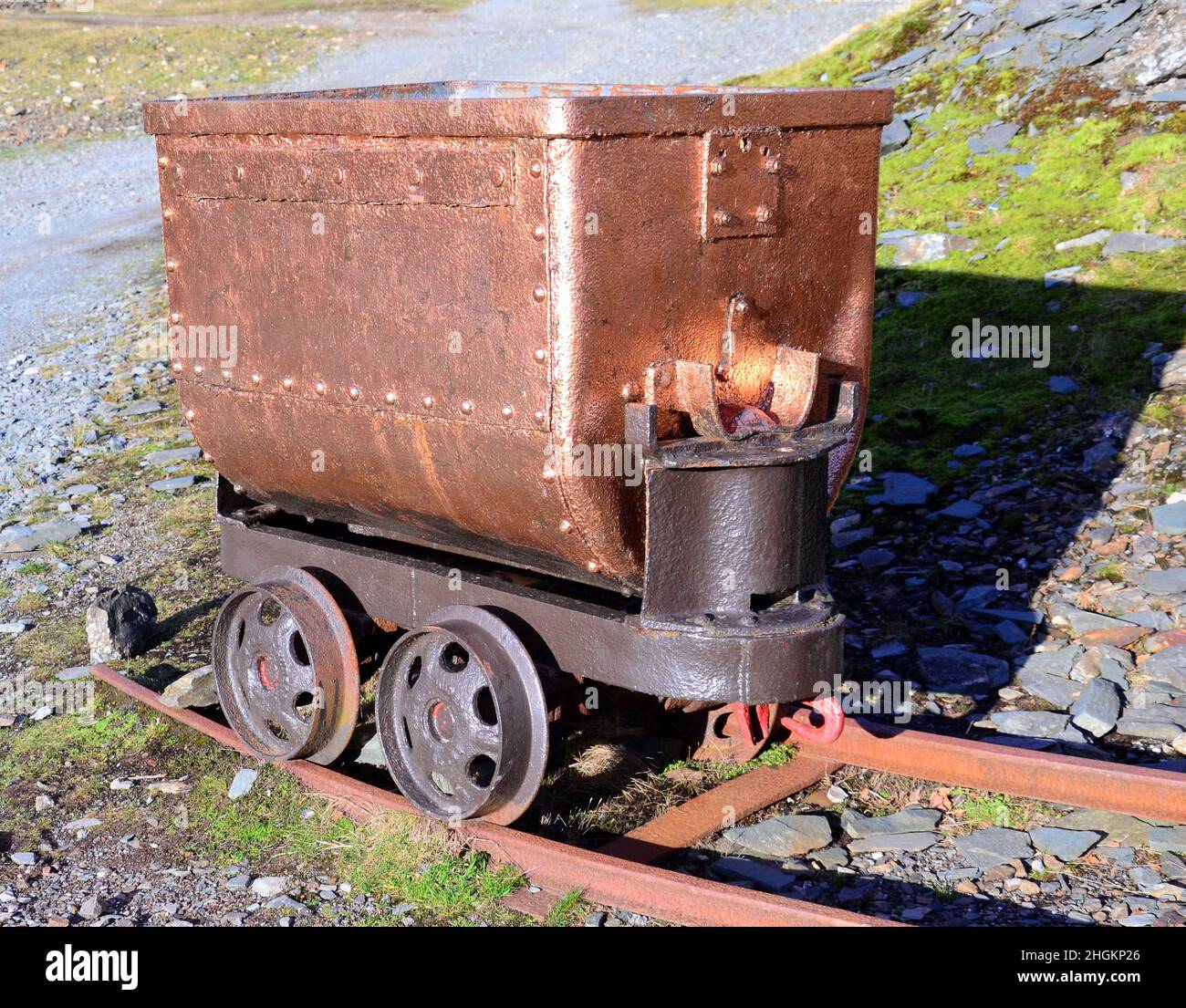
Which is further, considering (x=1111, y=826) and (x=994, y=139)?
(x=994, y=139)

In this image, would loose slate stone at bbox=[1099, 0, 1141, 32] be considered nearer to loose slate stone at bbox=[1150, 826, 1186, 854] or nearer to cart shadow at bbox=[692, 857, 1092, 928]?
loose slate stone at bbox=[1150, 826, 1186, 854]

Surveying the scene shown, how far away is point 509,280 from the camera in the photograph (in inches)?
144

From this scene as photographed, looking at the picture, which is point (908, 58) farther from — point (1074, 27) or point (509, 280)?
point (509, 280)

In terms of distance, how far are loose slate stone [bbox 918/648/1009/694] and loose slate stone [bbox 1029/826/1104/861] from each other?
116 cm

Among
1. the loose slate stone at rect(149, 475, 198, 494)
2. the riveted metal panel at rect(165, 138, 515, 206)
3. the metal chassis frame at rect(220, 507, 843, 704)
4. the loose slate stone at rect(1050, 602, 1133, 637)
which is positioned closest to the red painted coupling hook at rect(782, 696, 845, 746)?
the metal chassis frame at rect(220, 507, 843, 704)

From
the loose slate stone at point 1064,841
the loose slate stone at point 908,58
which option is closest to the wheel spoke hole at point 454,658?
the loose slate stone at point 1064,841

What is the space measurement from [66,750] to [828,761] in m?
2.91

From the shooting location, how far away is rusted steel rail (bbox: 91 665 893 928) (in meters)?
3.64

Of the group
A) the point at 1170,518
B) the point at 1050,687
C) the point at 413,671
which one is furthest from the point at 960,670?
the point at 413,671

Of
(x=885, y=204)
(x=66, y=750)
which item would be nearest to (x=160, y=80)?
(x=885, y=204)

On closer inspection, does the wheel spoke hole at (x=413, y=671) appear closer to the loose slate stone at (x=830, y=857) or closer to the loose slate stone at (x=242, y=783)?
the loose slate stone at (x=242, y=783)

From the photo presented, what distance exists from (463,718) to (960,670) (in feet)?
7.67

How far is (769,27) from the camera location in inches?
863

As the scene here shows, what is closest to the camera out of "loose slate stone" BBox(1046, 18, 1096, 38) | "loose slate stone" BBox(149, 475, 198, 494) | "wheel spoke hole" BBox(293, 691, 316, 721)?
"wheel spoke hole" BBox(293, 691, 316, 721)
